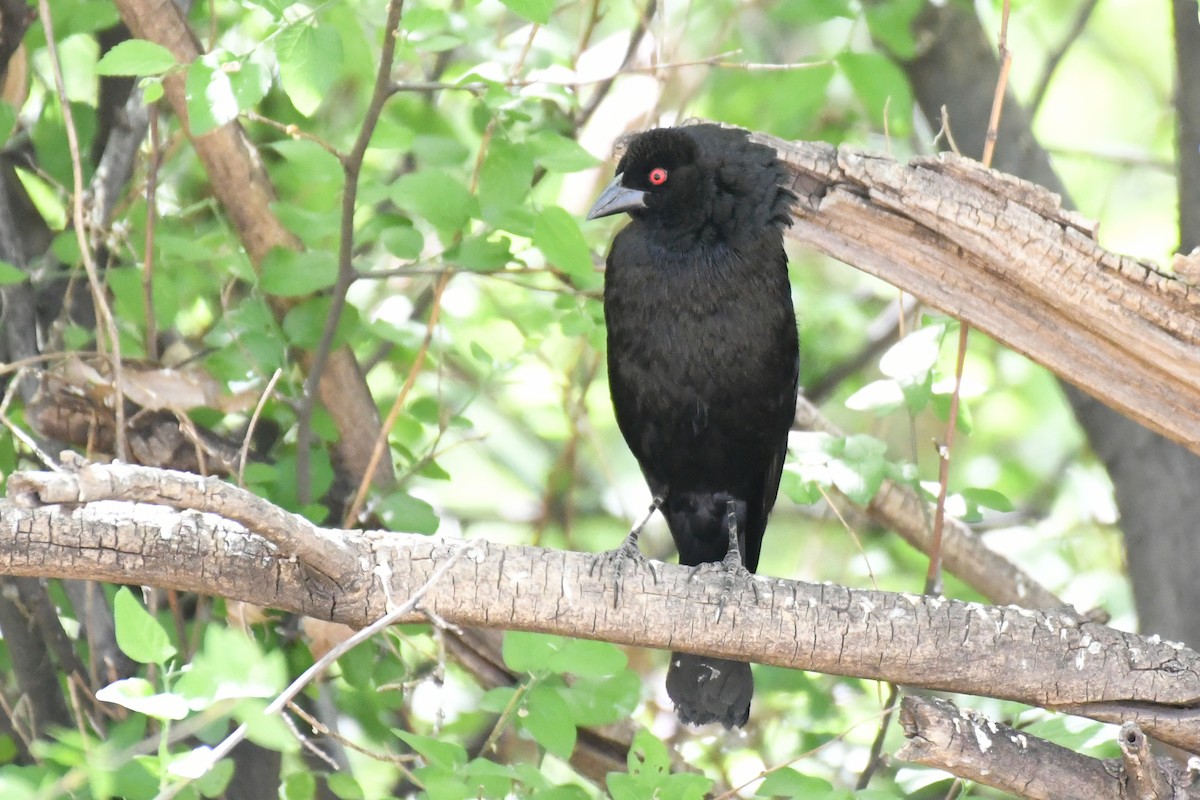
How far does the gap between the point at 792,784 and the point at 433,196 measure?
1.49m

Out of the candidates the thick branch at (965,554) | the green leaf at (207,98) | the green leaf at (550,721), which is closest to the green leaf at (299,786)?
the green leaf at (550,721)

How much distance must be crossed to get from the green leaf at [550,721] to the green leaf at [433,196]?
108 centimetres

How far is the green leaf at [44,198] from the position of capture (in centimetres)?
391

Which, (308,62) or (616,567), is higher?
(308,62)

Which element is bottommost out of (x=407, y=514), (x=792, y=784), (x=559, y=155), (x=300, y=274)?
(x=792, y=784)

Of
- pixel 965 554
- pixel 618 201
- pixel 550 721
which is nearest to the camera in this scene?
pixel 550 721

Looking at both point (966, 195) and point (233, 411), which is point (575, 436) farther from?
point (966, 195)

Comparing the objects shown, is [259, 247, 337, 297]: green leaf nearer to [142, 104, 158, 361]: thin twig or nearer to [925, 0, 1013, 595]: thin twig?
[142, 104, 158, 361]: thin twig

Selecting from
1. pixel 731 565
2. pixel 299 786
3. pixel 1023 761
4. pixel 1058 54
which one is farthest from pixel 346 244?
pixel 1058 54

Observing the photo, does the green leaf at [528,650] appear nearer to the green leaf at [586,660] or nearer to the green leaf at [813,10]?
the green leaf at [586,660]

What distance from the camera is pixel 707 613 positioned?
2.61 metres

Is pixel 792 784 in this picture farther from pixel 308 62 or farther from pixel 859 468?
pixel 308 62

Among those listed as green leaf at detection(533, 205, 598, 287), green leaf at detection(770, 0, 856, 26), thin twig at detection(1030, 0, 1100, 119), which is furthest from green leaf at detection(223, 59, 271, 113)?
thin twig at detection(1030, 0, 1100, 119)

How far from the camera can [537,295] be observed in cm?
429
